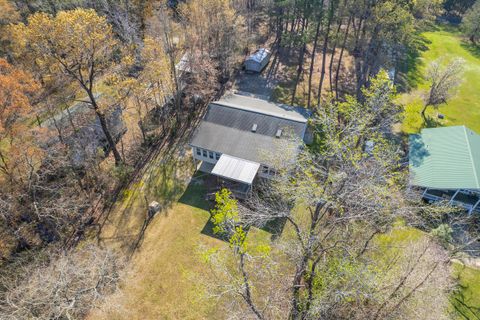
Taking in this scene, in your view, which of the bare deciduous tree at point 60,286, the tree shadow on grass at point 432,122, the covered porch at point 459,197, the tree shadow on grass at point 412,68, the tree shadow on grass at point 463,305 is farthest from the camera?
the tree shadow on grass at point 412,68

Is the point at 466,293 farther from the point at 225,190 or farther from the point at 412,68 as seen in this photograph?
the point at 412,68

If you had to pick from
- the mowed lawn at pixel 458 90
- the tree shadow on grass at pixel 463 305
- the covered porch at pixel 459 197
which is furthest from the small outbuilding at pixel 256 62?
the tree shadow on grass at pixel 463 305

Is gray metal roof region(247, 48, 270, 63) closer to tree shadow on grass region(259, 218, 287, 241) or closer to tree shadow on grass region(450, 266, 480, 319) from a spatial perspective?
tree shadow on grass region(259, 218, 287, 241)

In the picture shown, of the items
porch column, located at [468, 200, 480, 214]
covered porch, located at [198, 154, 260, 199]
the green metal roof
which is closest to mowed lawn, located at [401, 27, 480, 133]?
the green metal roof

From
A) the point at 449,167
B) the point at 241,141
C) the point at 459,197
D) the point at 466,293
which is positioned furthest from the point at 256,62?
the point at 466,293

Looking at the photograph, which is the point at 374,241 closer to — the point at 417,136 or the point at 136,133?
the point at 417,136

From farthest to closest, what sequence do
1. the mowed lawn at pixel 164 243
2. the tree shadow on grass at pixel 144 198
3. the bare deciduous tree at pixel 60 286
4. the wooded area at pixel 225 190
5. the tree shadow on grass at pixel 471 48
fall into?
the tree shadow on grass at pixel 471 48
the tree shadow on grass at pixel 144 198
the mowed lawn at pixel 164 243
the bare deciduous tree at pixel 60 286
the wooded area at pixel 225 190

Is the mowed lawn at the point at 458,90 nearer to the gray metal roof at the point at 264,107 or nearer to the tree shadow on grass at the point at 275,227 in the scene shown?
the gray metal roof at the point at 264,107
